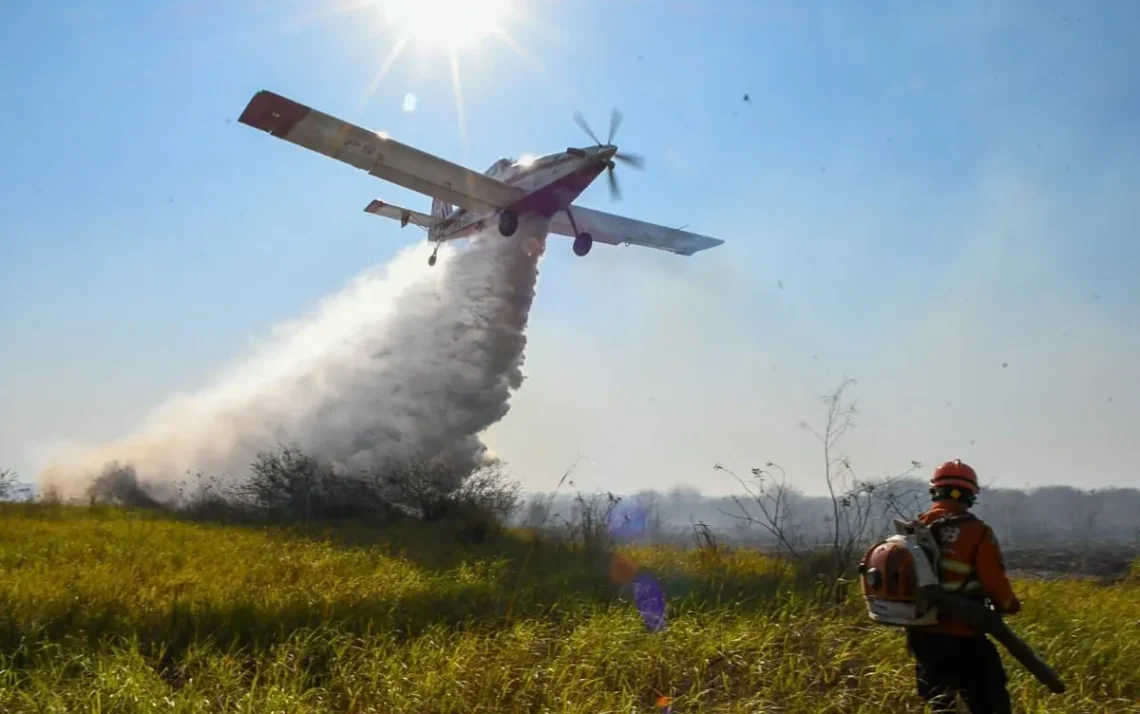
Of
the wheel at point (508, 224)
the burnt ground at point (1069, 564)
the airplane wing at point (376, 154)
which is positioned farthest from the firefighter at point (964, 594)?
the wheel at point (508, 224)

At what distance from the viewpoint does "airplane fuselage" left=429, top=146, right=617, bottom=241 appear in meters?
20.5

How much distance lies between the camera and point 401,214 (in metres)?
26.3

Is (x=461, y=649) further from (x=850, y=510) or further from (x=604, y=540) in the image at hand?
(x=604, y=540)

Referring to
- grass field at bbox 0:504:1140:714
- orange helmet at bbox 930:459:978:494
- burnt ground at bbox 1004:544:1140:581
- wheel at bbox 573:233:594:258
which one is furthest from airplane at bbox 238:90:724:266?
orange helmet at bbox 930:459:978:494

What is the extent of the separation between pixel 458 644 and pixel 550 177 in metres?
16.0

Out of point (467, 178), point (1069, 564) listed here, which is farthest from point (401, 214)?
point (1069, 564)

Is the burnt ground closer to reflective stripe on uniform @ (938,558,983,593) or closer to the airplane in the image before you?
reflective stripe on uniform @ (938,558,983,593)

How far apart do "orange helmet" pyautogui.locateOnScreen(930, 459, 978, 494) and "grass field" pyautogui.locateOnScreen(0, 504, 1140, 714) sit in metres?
1.78

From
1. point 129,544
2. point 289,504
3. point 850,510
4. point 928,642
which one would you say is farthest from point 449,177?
point 928,642

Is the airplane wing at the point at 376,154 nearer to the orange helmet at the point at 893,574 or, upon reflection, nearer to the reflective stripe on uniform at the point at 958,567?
the orange helmet at the point at 893,574

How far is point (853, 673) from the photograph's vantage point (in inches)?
241

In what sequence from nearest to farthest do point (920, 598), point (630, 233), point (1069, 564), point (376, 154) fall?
point (920, 598), point (1069, 564), point (376, 154), point (630, 233)

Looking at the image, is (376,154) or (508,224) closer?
(376,154)

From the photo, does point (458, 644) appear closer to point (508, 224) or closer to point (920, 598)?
point (920, 598)
